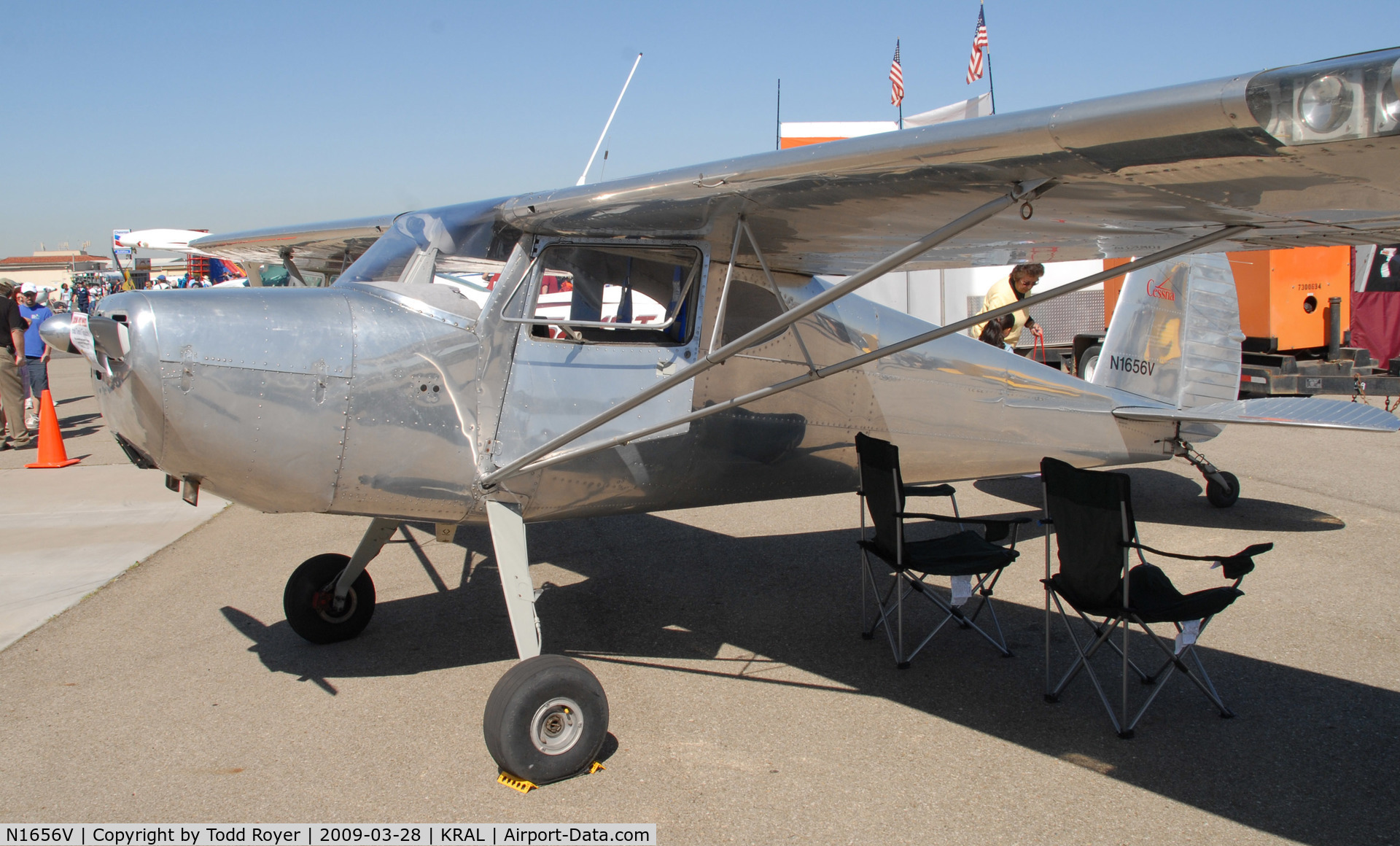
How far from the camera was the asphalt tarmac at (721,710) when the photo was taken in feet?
10.2

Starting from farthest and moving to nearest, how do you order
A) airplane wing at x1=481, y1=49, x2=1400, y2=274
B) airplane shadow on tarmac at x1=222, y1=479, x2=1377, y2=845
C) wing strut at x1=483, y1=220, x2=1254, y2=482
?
1. airplane shadow on tarmac at x1=222, y1=479, x2=1377, y2=845
2. wing strut at x1=483, y1=220, x2=1254, y2=482
3. airplane wing at x1=481, y1=49, x2=1400, y2=274

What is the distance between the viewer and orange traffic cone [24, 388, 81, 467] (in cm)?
1002

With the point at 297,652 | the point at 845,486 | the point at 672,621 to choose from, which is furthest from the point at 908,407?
the point at 297,652

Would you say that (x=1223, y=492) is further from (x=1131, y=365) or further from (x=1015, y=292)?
(x=1015, y=292)

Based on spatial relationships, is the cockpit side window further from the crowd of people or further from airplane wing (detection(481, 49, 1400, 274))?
the crowd of people

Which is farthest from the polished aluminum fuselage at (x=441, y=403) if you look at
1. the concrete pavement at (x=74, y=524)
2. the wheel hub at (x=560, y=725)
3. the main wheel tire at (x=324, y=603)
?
the concrete pavement at (x=74, y=524)

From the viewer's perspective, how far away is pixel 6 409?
11.4 metres

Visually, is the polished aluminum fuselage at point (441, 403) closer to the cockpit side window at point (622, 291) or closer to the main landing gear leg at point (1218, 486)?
the cockpit side window at point (622, 291)

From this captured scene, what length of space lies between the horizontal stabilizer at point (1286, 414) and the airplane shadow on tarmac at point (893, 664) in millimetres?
1107

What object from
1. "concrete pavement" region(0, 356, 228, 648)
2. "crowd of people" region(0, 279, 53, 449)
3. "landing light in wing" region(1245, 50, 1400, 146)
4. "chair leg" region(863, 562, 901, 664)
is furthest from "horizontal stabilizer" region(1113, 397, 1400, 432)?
"crowd of people" region(0, 279, 53, 449)

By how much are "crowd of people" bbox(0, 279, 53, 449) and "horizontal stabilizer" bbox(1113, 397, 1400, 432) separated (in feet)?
39.7

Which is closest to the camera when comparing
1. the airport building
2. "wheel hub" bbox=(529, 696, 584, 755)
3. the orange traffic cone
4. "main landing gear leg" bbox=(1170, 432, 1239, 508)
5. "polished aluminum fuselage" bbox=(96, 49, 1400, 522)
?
"polished aluminum fuselage" bbox=(96, 49, 1400, 522)

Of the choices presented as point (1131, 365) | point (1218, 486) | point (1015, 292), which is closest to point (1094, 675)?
point (1131, 365)

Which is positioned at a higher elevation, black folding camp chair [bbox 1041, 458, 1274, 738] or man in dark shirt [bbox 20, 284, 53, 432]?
man in dark shirt [bbox 20, 284, 53, 432]
